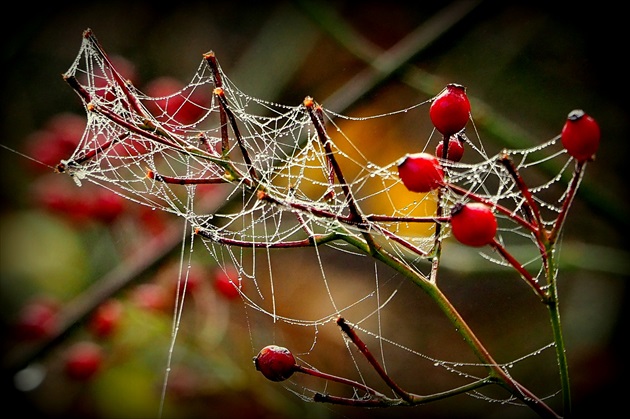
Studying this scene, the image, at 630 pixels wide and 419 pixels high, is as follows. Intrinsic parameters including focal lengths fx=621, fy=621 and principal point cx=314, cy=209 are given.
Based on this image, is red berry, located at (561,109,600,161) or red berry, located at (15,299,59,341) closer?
red berry, located at (561,109,600,161)

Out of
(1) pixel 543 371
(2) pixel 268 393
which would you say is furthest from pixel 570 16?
(2) pixel 268 393

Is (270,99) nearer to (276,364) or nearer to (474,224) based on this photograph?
(276,364)

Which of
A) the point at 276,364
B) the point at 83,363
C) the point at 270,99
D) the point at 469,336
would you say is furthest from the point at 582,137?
the point at 83,363

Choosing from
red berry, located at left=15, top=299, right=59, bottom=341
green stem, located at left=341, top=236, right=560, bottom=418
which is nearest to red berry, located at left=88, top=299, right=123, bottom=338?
red berry, located at left=15, top=299, right=59, bottom=341

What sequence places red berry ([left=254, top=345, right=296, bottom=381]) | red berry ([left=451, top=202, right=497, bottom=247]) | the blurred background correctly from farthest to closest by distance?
the blurred background → red berry ([left=254, top=345, right=296, bottom=381]) → red berry ([left=451, top=202, right=497, bottom=247])

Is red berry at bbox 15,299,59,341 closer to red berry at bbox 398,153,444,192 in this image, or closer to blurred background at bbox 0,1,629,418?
blurred background at bbox 0,1,629,418

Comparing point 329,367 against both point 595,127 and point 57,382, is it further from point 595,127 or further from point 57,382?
point 595,127
